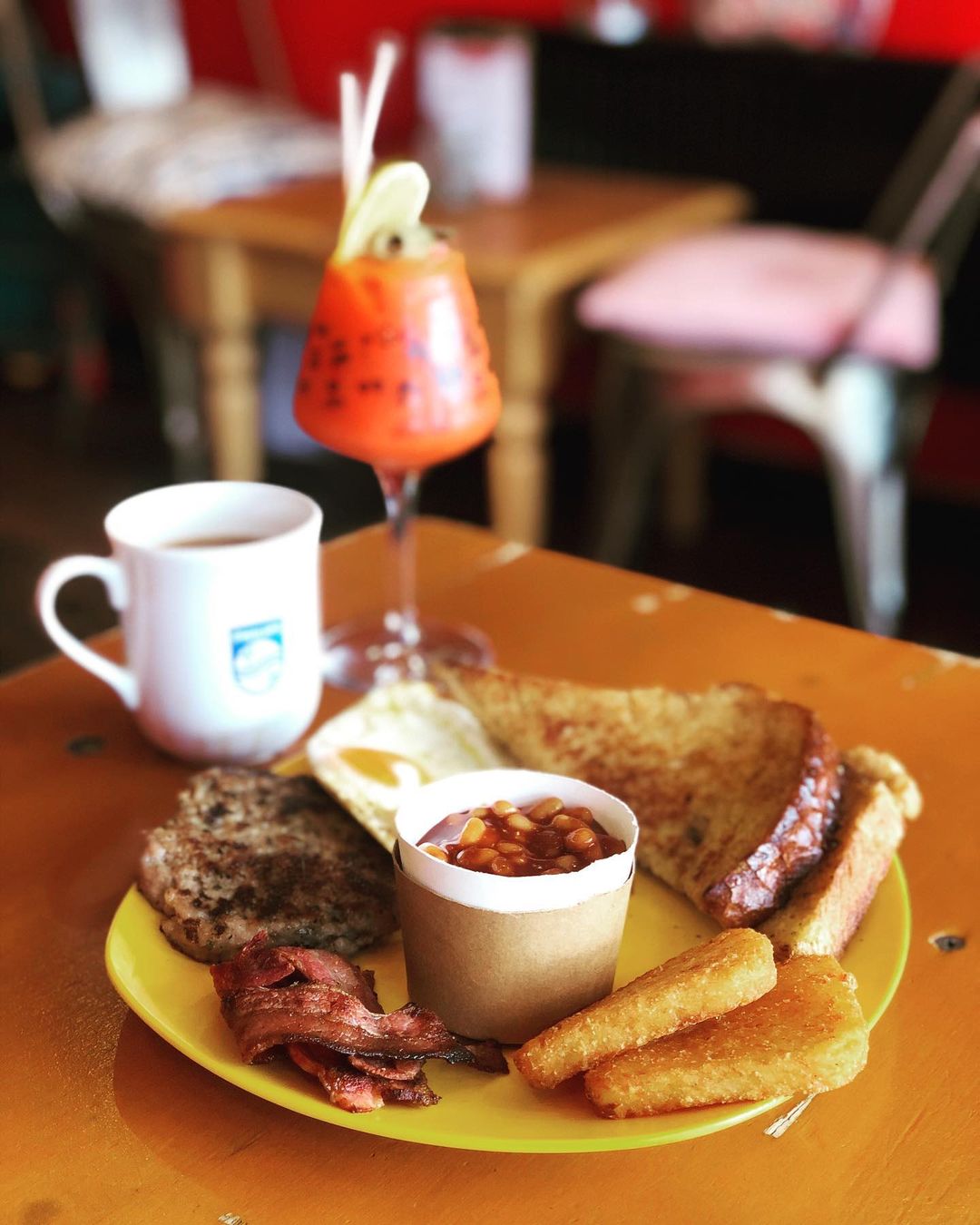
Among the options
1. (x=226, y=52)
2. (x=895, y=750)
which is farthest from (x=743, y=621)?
(x=226, y=52)

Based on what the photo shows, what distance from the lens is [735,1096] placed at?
60cm

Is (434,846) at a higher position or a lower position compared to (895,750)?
higher

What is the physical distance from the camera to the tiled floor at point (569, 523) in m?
2.67

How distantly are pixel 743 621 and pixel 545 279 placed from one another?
1.15 meters

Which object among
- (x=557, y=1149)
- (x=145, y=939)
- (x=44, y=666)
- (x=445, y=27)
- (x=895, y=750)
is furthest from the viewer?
(x=445, y=27)

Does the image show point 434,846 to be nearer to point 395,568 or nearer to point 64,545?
point 395,568

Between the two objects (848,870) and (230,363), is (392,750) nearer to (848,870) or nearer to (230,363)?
(848,870)

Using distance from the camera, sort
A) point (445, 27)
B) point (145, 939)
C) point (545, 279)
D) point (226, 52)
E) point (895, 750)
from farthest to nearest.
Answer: point (226, 52) < point (445, 27) < point (545, 279) < point (895, 750) < point (145, 939)

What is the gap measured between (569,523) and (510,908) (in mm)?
2540

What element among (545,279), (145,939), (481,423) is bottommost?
(545,279)

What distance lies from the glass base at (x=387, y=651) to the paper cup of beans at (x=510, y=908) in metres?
0.37

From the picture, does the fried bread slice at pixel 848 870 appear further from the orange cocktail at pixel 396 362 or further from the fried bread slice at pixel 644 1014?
the orange cocktail at pixel 396 362

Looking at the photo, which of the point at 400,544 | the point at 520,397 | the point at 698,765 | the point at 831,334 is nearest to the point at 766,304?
the point at 831,334

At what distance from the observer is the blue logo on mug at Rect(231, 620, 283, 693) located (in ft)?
2.95
